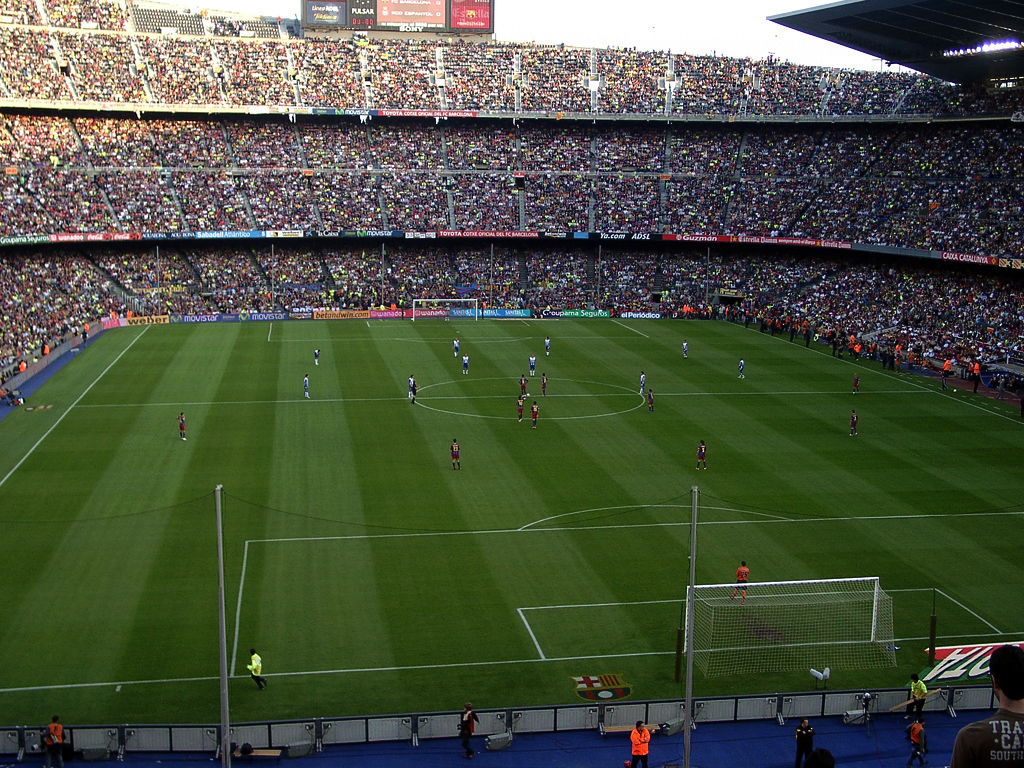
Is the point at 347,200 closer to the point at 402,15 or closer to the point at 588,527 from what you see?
the point at 402,15

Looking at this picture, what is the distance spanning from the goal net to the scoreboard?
83562mm

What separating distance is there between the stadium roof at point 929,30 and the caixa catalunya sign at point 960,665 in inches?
1741

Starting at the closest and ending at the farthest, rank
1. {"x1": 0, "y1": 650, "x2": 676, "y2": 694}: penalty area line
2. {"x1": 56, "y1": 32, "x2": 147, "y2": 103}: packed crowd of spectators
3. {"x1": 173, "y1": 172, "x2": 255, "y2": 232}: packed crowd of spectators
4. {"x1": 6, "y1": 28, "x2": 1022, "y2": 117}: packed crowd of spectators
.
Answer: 1. {"x1": 0, "y1": 650, "x2": 676, "y2": 694}: penalty area line
2. {"x1": 173, "y1": 172, "x2": 255, "y2": 232}: packed crowd of spectators
3. {"x1": 56, "y1": 32, "x2": 147, "y2": 103}: packed crowd of spectators
4. {"x1": 6, "y1": 28, "x2": 1022, "y2": 117}: packed crowd of spectators

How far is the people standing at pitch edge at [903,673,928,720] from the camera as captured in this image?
68.2ft

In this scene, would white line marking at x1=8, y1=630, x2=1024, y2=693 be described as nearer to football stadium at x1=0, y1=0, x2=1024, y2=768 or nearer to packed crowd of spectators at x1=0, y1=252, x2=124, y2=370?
football stadium at x1=0, y1=0, x2=1024, y2=768

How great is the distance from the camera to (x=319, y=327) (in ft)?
243

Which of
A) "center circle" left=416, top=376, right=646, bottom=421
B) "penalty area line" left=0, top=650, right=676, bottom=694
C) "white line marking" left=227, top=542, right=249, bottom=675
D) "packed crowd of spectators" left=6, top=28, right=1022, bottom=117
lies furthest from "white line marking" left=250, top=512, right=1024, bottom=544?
"packed crowd of spectators" left=6, top=28, right=1022, bottom=117

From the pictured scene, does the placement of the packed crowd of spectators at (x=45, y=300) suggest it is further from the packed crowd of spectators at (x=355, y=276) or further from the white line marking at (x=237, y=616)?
the white line marking at (x=237, y=616)

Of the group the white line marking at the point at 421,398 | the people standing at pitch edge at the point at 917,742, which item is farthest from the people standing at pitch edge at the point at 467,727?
the white line marking at the point at 421,398

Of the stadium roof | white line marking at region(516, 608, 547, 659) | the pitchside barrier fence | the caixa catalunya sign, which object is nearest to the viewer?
the pitchside barrier fence

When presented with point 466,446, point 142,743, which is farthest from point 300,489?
point 142,743

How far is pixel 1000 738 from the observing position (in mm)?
4945

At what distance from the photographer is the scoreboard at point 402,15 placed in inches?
3814

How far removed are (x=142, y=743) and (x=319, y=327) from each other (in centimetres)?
5632
